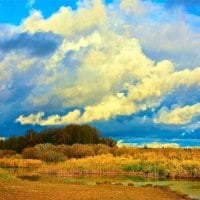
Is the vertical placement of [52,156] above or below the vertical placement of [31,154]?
below

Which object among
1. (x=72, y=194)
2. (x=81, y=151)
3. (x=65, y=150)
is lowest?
(x=72, y=194)

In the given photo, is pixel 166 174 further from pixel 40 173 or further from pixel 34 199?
pixel 34 199

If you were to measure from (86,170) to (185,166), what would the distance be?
45.0ft

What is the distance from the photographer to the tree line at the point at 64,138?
4592 inches

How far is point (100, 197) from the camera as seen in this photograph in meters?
33.2

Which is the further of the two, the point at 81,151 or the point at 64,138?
the point at 64,138

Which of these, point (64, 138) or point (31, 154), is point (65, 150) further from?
point (64, 138)

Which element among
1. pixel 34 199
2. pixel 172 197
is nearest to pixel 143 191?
pixel 172 197

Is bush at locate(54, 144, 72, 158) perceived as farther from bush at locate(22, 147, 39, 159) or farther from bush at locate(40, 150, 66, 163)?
bush at locate(22, 147, 39, 159)

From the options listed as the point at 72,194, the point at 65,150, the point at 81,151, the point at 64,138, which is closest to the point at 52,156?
the point at 65,150

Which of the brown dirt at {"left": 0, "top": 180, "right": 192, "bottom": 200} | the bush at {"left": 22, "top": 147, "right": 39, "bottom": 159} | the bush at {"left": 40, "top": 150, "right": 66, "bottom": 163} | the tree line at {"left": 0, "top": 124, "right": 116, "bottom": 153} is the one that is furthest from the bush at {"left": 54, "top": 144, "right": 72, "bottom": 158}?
the brown dirt at {"left": 0, "top": 180, "right": 192, "bottom": 200}

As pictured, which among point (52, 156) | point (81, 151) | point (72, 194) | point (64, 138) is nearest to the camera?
point (72, 194)

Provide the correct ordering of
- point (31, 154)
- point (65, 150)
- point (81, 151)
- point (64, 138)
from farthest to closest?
1. point (64, 138)
2. point (31, 154)
3. point (65, 150)
4. point (81, 151)

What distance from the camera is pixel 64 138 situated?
11588 cm
